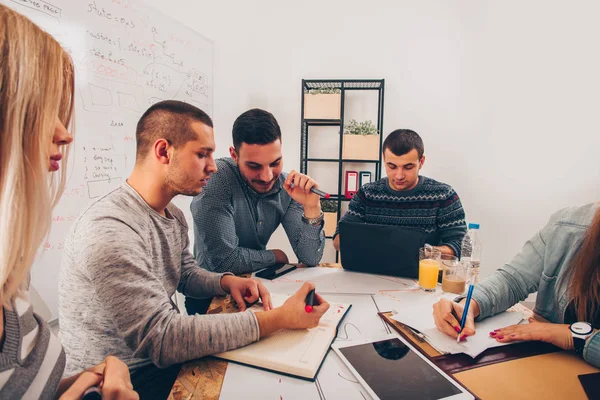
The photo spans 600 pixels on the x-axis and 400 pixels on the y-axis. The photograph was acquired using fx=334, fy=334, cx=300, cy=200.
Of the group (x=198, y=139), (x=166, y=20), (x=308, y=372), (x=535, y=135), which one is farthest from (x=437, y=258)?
(x=535, y=135)

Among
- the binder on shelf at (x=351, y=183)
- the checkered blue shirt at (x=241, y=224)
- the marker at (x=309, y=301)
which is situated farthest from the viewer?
the binder on shelf at (x=351, y=183)

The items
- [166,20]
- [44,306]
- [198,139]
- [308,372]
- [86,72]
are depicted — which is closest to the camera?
[308,372]

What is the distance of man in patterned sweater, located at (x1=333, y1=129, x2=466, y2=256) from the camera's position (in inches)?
72.0

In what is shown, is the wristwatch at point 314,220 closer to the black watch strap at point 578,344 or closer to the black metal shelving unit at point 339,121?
the black watch strap at point 578,344

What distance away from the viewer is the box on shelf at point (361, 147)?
8.60ft

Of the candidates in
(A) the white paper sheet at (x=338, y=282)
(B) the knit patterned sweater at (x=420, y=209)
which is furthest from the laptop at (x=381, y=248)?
(B) the knit patterned sweater at (x=420, y=209)

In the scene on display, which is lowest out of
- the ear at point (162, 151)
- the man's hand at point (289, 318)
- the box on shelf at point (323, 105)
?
the man's hand at point (289, 318)

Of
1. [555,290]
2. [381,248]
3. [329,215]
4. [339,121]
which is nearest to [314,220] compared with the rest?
[381,248]

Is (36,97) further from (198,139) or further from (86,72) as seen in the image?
(86,72)

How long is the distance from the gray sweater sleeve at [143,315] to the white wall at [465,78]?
1936 millimetres

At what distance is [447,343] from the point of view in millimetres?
789

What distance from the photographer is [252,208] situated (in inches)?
63.3

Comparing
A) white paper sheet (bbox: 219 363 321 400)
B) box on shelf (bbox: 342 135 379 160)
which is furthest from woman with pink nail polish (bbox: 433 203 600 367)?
box on shelf (bbox: 342 135 379 160)

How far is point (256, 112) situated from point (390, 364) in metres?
1.20
